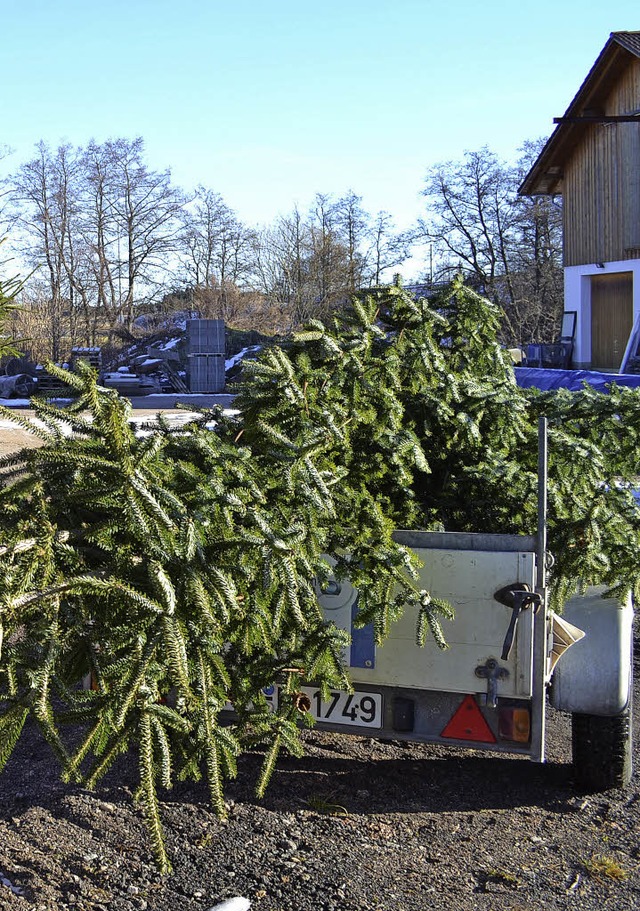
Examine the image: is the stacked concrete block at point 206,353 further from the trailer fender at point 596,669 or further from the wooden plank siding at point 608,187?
the trailer fender at point 596,669

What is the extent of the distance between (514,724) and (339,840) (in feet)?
2.61

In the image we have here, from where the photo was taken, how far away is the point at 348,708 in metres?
3.85

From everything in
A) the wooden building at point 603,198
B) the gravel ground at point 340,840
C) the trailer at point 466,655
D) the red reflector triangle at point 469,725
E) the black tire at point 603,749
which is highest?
the wooden building at point 603,198

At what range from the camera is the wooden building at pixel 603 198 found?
89.2 feet

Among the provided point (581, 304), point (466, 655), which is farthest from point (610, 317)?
point (466, 655)

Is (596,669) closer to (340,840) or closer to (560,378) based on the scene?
(340,840)

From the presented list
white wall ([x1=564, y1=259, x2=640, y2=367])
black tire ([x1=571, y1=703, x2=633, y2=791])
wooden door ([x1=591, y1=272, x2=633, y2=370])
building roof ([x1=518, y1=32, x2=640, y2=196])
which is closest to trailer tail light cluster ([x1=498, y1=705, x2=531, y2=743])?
black tire ([x1=571, y1=703, x2=633, y2=791])

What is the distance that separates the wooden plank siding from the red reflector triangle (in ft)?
84.3

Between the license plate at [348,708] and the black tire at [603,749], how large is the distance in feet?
3.20

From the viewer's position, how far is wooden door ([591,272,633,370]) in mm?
28656

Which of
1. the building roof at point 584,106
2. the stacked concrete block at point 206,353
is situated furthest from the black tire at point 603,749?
the stacked concrete block at point 206,353

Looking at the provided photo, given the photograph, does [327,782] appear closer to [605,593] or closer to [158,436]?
[605,593]

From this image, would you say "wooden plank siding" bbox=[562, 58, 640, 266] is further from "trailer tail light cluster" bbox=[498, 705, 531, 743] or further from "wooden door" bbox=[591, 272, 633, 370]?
"trailer tail light cluster" bbox=[498, 705, 531, 743]

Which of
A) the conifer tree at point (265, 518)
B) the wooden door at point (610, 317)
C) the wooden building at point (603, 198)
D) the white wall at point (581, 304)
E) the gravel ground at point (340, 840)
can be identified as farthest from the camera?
the white wall at point (581, 304)
